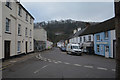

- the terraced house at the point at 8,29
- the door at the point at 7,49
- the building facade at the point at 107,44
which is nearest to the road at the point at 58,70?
the door at the point at 7,49

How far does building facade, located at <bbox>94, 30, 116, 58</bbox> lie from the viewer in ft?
57.0

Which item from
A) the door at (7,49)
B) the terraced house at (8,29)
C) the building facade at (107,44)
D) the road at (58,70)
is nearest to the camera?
the road at (58,70)

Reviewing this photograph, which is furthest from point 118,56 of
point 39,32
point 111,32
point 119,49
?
point 39,32

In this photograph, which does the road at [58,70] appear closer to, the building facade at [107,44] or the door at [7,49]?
the door at [7,49]

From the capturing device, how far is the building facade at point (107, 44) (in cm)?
1738

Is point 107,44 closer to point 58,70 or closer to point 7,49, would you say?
point 58,70

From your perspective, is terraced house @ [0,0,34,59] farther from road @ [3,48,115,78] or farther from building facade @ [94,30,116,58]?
building facade @ [94,30,116,58]

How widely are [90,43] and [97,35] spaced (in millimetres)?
3131

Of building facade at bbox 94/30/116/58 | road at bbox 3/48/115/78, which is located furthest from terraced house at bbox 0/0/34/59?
building facade at bbox 94/30/116/58

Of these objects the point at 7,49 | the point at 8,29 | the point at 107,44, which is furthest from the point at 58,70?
the point at 107,44

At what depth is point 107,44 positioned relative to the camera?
61.7 ft

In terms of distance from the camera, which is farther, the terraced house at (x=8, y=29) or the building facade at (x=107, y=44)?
the building facade at (x=107, y=44)

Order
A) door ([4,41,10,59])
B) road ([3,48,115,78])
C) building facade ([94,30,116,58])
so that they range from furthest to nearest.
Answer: building facade ([94,30,116,58]), door ([4,41,10,59]), road ([3,48,115,78])

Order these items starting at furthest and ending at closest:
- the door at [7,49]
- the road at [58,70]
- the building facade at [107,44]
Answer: the building facade at [107,44] → the door at [7,49] → the road at [58,70]
